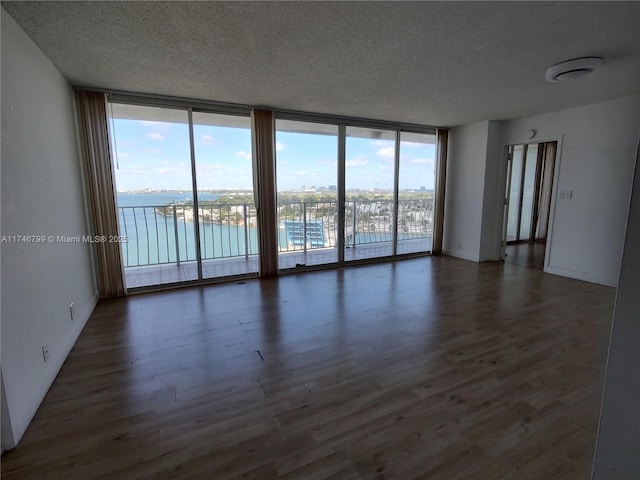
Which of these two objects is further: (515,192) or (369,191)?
(515,192)

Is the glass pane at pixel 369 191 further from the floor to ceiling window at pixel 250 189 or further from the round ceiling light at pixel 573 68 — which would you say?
the round ceiling light at pixel 573 68

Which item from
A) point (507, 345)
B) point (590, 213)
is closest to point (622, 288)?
point (507, 345)

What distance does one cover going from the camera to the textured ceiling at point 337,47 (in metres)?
1.90

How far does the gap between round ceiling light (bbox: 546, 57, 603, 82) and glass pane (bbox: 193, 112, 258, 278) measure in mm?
3383

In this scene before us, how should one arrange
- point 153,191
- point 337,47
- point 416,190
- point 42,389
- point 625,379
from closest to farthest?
1. point 625,379
2. point 42,389
3. point 337,47
4. point 153,191
5. point 416,190

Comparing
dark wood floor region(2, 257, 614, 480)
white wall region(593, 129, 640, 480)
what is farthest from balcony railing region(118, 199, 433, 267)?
white wall region(593, 129, 640, 480)

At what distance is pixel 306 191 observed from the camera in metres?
5.52

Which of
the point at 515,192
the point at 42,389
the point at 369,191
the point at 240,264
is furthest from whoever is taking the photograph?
the point at 515,192

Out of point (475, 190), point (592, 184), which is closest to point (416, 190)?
point (475, 190)

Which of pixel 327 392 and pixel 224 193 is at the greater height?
pixel 224 193

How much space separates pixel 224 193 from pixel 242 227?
895 mm

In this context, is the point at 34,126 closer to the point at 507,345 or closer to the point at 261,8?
the point at 261,8

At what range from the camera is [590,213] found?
13.6 ft

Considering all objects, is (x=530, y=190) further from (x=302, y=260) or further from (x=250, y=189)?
(x=250, y=189)
